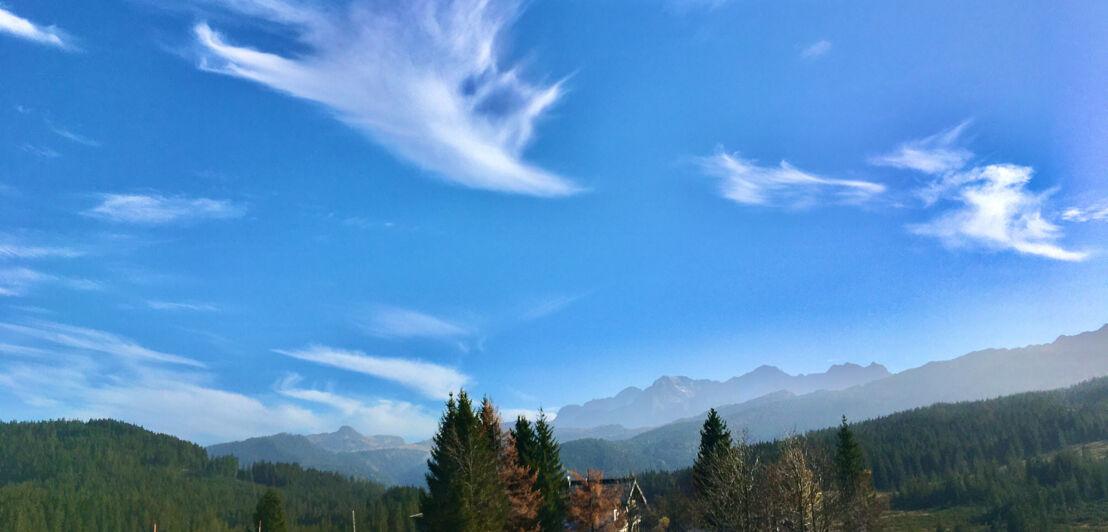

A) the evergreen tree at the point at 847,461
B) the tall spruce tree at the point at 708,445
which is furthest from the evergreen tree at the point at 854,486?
the tall spruce tree at the point at 708,445

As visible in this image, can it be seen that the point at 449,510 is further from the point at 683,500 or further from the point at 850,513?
the point at 683,500

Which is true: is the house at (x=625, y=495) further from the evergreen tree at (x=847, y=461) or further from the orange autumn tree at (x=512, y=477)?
the evergreen tree at (x=847, y=461)

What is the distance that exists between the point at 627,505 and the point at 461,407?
33788mm

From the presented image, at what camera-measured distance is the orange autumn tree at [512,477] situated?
173ft

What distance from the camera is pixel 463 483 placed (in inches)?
1752

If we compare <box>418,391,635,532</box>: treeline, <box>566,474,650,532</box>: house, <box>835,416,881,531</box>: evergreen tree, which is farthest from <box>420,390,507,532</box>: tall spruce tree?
<box>835,416,881,531</box>: evergreen tree

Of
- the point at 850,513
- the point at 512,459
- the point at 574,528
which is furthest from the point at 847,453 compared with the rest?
the point at 512,459

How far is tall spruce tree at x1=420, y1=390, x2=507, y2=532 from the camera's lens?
144ft

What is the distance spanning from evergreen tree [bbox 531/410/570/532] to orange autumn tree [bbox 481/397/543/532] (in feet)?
8.24

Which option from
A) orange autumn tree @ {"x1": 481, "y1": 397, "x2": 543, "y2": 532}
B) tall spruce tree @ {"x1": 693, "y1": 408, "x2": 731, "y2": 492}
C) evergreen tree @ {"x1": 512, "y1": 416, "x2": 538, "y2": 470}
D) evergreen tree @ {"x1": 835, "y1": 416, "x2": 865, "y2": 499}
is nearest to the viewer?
orange autumn tree @ {"x1": 481, "y1": 397, "x2": 543, "y2": 532}

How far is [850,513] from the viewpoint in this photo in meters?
63.7

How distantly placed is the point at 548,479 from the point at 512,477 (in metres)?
7.79

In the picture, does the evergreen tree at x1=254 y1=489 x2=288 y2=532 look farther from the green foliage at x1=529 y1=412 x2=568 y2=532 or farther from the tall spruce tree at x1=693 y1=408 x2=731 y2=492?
the tall spruce tree at x1=693 y1=408 x2=731 y2=492

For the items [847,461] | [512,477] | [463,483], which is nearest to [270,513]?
[512,477]
